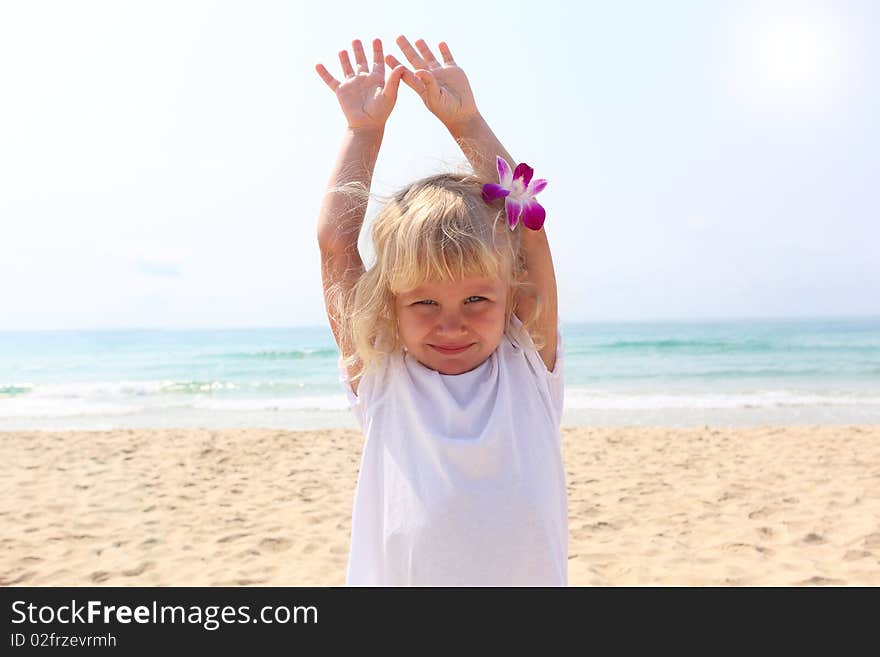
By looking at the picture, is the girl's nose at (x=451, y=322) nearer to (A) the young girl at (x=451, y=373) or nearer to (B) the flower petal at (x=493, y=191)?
(A) the young girl at (x=451, y=373)

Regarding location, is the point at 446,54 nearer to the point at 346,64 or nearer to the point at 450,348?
the point at 346,64

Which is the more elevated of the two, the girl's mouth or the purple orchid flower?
the purple orchid flower

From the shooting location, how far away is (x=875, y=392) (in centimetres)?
1502

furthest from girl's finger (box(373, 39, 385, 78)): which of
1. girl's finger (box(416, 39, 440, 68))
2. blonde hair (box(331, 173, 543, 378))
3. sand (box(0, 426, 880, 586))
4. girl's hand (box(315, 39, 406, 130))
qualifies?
sand (box(0, 426, 880, 586))

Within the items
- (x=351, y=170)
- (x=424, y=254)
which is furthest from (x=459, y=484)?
(x=351, y=170)

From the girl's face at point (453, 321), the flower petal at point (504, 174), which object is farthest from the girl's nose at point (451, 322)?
the flower petal at point (504, 174)

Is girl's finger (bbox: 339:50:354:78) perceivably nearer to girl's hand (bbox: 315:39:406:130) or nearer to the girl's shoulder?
girl's hand (bbox: 315:39:406:130)

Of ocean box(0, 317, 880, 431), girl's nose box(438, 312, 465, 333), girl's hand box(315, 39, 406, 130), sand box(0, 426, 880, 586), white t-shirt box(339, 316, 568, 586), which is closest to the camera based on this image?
white t-shirt box(339, 316, 568, 586)

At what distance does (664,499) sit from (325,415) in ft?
25.1

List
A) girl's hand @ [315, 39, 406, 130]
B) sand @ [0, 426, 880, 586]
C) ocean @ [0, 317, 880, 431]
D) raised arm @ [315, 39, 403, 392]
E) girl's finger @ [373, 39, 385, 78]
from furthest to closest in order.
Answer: ocean @ [0, 317, 880, 431], sand @ [0, 426, 880, 586], girl's finger @ [373, 39, 385, 78], girl's hand @ [315, 39, 406, 130], raised arm @ [315, 39, 403, 392]

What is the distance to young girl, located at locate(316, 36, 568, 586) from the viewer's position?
1.70 metres

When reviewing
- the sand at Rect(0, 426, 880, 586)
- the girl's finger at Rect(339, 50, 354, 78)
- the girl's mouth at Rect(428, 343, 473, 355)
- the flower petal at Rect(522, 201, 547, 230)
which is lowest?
the sand at Rect(0, 426, 880, 586)

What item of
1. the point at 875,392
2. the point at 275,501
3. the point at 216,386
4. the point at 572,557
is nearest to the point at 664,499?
the point at 572,557

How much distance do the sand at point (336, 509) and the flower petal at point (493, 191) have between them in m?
2.99
